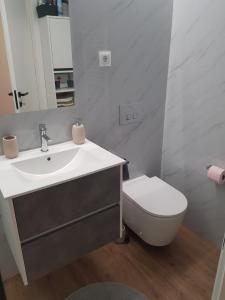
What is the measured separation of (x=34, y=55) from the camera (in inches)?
53.3

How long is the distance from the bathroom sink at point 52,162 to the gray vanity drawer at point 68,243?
0.33m

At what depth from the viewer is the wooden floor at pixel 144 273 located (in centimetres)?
159

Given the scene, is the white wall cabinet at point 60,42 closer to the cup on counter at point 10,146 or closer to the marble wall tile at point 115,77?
the marble wall tile at point 115,77

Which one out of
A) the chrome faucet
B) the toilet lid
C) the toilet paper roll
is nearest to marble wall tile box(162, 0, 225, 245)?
the toilet paper roll

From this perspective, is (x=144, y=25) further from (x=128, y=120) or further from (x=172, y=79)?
(x=128, y=120)

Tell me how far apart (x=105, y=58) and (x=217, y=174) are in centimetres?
106

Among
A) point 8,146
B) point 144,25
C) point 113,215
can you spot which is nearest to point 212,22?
point 144,25

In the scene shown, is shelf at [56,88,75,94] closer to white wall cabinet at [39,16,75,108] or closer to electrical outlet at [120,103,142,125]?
white wall cabinet at [39,16,75,108]

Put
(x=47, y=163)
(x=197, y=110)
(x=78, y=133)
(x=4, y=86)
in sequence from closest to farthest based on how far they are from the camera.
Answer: (x=4, y=86), (x=47, y=163), (x=78, y=133), (x=197, y=110)

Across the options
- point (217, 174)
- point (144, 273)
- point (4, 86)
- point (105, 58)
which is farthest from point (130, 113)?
point (144, 273)

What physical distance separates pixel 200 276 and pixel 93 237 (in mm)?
870

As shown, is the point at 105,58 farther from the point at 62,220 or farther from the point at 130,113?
the point at 62,220

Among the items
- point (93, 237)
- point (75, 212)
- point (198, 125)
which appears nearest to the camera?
point (75, 212)

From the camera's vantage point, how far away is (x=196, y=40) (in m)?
1.66
